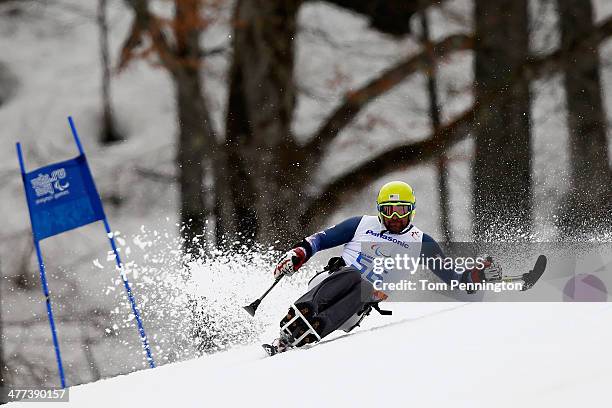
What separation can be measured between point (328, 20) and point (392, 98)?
6.11 ft

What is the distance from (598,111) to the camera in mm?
Answer: 13328

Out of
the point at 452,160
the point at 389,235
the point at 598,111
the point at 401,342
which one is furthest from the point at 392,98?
the point at 401,342

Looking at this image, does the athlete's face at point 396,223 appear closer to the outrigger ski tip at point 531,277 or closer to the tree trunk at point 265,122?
the outrigger ski tip at point 531,277

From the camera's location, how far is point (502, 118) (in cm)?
1262

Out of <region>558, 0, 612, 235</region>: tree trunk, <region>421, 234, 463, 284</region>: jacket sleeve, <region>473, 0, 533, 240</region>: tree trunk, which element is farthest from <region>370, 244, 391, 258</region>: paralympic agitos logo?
<region>558, 0, 612, 235</region>: tree trunk

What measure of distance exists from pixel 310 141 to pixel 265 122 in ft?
2.44

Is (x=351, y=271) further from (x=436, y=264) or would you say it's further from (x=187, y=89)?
(x=187, y=89)

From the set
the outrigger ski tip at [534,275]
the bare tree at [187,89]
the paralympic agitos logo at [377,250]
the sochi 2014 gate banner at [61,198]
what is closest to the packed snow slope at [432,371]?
the outrigger ski tip at [534,275]

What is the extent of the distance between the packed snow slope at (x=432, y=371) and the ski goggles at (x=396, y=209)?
0.92 metres

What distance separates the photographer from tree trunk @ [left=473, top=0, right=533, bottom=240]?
40.4ft

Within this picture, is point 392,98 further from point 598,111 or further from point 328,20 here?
point 598,111

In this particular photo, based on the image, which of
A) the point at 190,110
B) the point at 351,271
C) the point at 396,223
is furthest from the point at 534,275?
the point at 190,110

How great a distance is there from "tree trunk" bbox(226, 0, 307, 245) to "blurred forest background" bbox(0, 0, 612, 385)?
0.09 ft

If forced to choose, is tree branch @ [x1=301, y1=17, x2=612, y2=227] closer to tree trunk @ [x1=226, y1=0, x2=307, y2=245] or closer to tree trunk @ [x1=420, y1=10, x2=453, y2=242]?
tree trunk @ [x1=226, y1=0, x2=307, y2=245]
